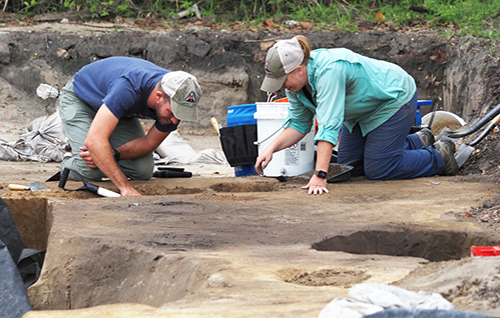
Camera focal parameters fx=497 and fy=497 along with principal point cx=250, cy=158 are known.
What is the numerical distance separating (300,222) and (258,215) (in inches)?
11.3

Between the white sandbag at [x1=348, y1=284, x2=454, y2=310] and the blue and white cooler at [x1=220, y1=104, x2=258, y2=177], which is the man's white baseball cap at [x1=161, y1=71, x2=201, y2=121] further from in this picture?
the white sandbag at [x1=348, y1=284, x2=454, y2=310]

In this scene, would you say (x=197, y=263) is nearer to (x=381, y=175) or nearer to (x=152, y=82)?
(x=152, y=82)

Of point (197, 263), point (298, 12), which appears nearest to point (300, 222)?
point (197, 263)

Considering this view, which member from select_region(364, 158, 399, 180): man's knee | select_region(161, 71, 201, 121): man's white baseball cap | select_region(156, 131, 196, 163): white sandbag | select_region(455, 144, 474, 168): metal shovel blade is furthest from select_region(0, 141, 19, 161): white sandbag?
select_region(455, 144, 474, 168): metal shovel blade

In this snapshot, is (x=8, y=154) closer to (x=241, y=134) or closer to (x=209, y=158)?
(x=209, y=158)

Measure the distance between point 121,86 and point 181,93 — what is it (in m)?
0.45

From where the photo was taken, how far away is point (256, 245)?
2471mm

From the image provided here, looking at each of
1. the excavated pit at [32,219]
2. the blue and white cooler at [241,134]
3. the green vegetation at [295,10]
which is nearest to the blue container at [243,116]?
the blue and white cooler at [241,134]

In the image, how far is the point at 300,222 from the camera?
2.89m

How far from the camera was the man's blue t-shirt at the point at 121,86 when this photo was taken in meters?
3.62

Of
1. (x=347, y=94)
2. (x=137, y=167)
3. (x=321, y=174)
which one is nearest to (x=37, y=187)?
(x=137, y=167)

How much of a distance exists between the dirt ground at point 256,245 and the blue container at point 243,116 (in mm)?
642

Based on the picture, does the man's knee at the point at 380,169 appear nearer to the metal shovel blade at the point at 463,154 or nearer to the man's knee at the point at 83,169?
the metal shovel blade at the point at 463,154

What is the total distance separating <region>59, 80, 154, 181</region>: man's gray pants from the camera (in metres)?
4.12
